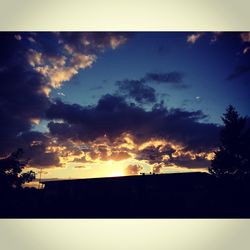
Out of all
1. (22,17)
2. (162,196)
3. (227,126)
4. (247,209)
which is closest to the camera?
(22,17)

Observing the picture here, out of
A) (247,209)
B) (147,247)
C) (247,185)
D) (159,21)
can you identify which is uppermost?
(159,21)

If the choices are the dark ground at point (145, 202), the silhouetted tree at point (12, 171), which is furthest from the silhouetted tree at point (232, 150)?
the silhouetted tree at point (12, 171)

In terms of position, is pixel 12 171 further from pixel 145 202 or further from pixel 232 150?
pixel 232 150

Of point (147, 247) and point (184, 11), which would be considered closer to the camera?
point (147, 247)

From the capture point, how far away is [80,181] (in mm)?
23031

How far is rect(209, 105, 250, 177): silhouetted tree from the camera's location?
3006cm

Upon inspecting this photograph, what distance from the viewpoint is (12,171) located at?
3253cm

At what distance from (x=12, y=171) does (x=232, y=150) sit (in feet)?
74.9

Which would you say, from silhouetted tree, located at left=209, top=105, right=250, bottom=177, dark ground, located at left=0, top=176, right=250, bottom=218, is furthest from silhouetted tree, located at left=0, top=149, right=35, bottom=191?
silhouetted tree, located at left=209, top=105, right=250, bottom=177

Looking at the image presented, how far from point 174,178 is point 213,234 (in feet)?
38.0

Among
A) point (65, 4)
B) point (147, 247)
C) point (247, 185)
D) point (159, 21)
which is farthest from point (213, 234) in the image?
point (247, 185)

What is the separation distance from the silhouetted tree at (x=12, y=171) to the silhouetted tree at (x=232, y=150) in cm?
2010

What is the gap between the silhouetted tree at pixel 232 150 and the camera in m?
30.1

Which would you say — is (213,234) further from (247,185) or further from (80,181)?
(80,181)
